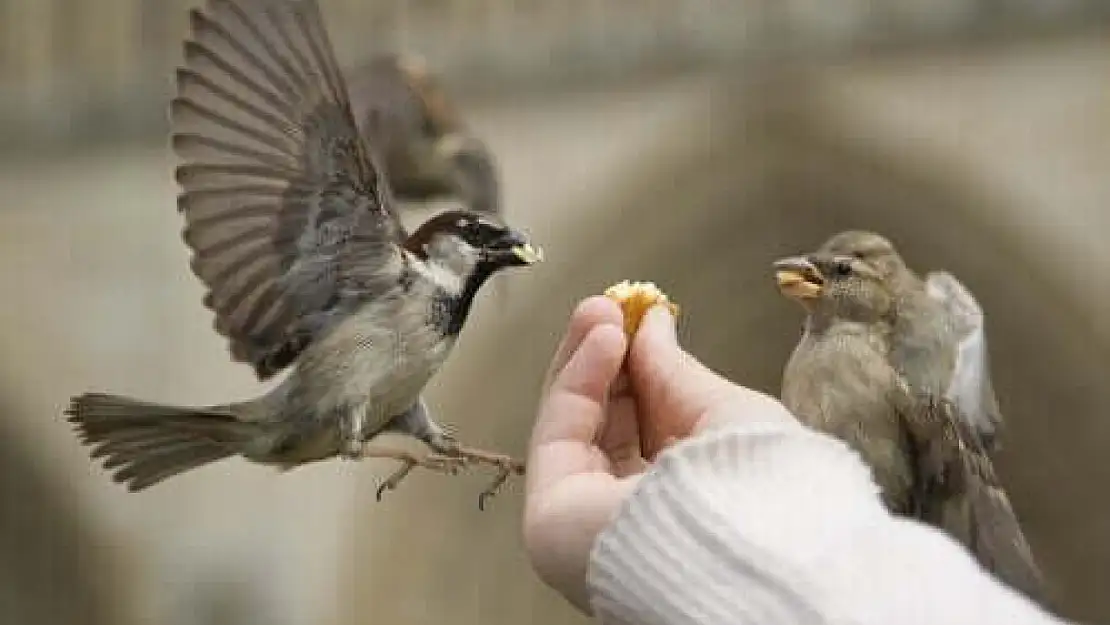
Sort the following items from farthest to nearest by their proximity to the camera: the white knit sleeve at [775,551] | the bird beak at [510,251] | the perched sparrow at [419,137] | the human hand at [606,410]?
the perched sparrow at [419,137]
the bird beak at [510,251]
the human hand at [606,410]
the white knit sleeve at [775,551]

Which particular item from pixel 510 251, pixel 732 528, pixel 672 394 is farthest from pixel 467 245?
pixel 732 528

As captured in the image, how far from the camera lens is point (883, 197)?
1.37 m

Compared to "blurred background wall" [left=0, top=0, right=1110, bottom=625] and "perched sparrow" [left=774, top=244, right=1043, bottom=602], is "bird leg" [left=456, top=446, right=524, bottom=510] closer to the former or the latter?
"blurred background wall" [left=0, top=0, right=1110, bottom=625]

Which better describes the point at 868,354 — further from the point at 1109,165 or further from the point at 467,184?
the point at 1109,165

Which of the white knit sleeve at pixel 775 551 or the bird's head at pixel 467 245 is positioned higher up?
the bird's head at pixel 467 245

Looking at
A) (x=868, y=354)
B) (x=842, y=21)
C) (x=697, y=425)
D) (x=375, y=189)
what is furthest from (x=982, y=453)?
(x=842, y=21)

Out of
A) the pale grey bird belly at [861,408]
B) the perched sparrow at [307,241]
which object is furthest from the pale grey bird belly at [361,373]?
the pale grey bird belly at [861,408]

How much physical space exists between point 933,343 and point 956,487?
0.24 ft

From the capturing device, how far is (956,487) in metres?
0.80

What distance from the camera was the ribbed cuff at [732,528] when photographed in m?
0.56

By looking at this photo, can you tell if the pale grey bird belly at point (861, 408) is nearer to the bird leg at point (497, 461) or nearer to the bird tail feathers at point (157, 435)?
the bird leg at point (497, 461)

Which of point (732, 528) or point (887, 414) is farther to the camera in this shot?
point (887, 414)

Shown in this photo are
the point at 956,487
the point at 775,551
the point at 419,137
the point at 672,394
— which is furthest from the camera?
the point at 419,137

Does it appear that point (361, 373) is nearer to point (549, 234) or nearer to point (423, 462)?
point (423, 462)
